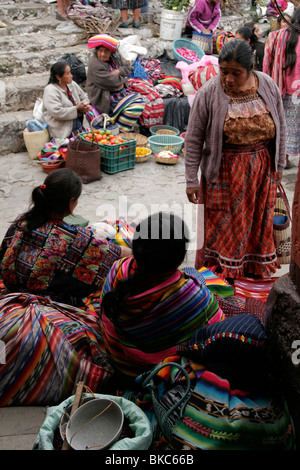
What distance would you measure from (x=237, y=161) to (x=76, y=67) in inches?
189

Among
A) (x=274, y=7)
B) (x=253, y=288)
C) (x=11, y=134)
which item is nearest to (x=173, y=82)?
(x=11, y=134)

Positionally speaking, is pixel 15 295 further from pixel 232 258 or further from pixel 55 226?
A: pixel 232 258

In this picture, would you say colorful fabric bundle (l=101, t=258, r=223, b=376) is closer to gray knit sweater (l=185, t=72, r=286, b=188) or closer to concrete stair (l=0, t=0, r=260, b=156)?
gray knit sweater (l=185, t=72, r=286, b=188)

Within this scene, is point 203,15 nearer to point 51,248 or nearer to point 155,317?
point 51,248

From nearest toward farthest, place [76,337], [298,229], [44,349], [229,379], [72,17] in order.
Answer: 1. [298,229]
2. [229,379]
3. [44,349]
4. [76,337]
5. [72,17]

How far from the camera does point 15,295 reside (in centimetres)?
248

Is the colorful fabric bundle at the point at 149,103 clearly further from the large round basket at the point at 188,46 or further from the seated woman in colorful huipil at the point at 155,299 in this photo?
the seated woman in colorful huipil at the point at 155,299

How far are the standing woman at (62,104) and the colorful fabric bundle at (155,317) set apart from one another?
405cm

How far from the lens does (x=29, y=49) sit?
308 inches

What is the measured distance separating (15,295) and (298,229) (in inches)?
63.4

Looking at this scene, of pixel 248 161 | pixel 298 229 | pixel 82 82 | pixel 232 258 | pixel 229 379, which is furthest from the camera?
pixel 82 82

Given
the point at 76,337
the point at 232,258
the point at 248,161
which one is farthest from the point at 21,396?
the point at 248,161

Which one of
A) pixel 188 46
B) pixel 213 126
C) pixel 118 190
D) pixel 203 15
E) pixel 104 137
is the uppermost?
pixel 203 15

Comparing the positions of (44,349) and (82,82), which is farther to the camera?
(82,82)
